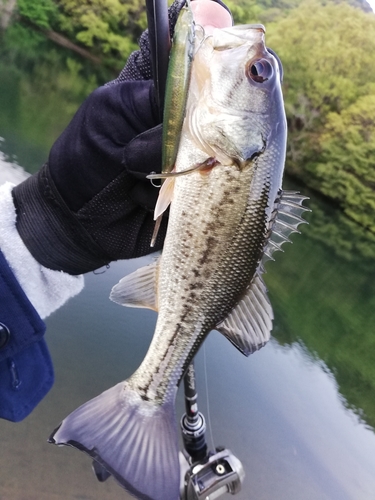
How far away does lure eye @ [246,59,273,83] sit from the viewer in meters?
1.27

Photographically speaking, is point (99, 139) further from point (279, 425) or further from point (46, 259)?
point (279, 425)

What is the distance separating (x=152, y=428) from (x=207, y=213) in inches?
31.3

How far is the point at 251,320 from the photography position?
154 cm

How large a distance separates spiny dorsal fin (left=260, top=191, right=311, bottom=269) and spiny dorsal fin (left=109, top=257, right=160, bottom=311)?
405mm

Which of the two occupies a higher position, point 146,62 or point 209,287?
point 146,62

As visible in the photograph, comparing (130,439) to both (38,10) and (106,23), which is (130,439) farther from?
(38,10)

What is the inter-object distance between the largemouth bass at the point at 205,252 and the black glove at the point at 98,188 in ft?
0.73

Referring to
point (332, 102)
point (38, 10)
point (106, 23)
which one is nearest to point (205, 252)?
point (332, 102)

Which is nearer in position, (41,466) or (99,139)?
(99,139)

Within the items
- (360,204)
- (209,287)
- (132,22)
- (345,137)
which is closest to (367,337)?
(209,287)

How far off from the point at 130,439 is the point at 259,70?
1.30 meters

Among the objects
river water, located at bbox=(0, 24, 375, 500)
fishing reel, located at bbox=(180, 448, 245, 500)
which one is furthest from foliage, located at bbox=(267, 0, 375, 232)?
fishing reel, located at bbox=(180, 448, 245, 500)

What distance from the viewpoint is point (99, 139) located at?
1.57 meters

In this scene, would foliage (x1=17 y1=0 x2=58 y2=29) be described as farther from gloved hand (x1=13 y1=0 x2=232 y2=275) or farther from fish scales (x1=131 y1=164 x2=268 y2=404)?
fish scales (x1=131 y1=164 x2=268 y2=404)
